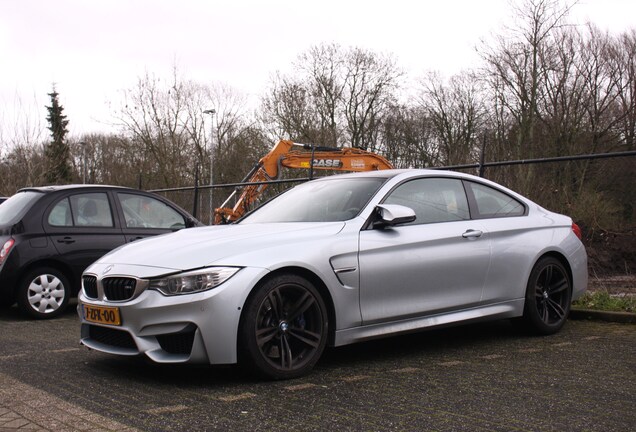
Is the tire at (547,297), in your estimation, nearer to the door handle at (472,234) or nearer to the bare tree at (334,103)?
the door handle at (472,234)

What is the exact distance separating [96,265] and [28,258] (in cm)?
320

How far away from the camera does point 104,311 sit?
498 centimetres

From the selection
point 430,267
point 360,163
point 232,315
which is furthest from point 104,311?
point 360,163

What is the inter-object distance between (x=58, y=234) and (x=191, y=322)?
4.49m

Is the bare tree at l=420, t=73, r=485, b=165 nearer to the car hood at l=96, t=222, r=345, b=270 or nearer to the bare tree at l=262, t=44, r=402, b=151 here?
the bare tree at l=262, t=44, r=402, b=151

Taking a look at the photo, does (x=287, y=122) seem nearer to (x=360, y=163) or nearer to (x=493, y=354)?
(x=360, y=163)

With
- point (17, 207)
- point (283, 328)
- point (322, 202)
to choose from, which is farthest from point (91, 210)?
point (283, 328)

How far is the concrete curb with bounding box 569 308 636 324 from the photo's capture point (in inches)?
282

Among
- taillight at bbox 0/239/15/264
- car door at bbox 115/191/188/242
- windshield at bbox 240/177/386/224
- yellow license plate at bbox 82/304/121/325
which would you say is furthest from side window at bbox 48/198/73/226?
yellow license plate at bbox 82/304/121/325

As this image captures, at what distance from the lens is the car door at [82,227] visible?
844 cm

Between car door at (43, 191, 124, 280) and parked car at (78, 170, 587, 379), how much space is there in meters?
3.14

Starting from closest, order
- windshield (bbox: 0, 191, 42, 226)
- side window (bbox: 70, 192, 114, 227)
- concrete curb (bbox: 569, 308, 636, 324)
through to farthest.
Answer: concrete curb (bbox: 569, 308, 636, 324)
windshield (bbox: 0, 191, 42, 226)
side window (bbox: 70, 192, 114, 227)

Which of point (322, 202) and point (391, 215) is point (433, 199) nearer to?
point (391, 215)

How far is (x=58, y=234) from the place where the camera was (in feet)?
27.7
